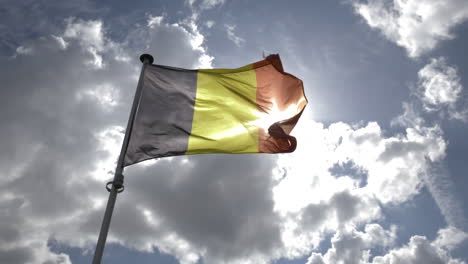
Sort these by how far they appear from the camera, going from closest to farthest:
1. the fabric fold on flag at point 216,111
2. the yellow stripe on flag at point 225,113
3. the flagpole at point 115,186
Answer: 1. the flagpole at point 115,186
2. the fabric fold on flag at point 216,111
3. the yellow stripe on flag at point 225,113

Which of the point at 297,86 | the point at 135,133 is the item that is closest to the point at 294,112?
the point at 297,86

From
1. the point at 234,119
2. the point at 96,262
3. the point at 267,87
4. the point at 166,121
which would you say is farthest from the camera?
the point at 267,87

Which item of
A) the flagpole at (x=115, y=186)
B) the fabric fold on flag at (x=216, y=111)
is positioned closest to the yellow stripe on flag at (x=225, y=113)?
the fabric fold on flag at (x=216, y=111)

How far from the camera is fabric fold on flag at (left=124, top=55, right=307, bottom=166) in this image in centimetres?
1183

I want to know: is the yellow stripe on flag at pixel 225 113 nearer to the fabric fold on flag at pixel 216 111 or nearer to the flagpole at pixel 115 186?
the fabric fold on flag at pixel 216 111

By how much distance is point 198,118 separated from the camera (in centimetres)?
1297

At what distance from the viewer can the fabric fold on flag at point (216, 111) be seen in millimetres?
11828

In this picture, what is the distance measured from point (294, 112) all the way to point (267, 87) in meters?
1.48

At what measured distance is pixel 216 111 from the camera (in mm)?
13516

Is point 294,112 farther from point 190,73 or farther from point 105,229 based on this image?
point 105,229

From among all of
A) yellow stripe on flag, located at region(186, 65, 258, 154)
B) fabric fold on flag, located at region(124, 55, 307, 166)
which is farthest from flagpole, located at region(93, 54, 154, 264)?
yellow stripe on flag, located at region(186, 65, 258, 154)

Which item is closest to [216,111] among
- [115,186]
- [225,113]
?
[225,113]

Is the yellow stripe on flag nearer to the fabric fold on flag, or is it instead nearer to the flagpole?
the fabric fold on flag

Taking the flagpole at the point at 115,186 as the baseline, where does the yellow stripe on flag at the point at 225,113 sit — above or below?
above
